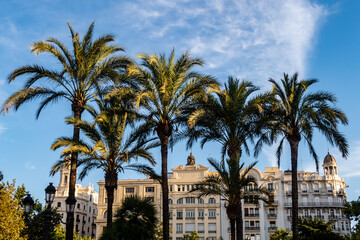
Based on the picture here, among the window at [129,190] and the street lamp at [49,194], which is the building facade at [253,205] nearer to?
the window at [129,190]

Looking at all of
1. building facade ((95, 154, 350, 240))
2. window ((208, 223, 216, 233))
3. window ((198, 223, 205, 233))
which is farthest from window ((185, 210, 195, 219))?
window ((208, 223, 216, 233))

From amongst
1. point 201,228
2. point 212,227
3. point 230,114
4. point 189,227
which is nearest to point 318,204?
point 212,227

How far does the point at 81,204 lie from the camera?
281 feet

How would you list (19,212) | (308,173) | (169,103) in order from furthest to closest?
1. (308,173)
2. (169,103)
3. (19,212)

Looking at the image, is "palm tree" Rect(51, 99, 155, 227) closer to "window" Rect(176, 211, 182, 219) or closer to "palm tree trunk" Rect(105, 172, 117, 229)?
"palm tree trunk" Rect(105, 172, 117, 229)

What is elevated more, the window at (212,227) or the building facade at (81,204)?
the building facade at (81,204)

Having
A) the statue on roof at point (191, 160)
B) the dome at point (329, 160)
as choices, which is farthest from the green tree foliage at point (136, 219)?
the dome at point (329, 160)

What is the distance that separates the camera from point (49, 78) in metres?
23.5

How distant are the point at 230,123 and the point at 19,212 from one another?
1266 centimetres

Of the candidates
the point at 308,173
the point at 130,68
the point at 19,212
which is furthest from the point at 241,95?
the point at 308,173

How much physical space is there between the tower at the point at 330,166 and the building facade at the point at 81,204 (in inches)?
1948

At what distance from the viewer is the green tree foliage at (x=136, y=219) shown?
22.1 metres

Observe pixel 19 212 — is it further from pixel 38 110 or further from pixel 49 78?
pixel 49 78

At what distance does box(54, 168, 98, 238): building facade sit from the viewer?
82500mm
